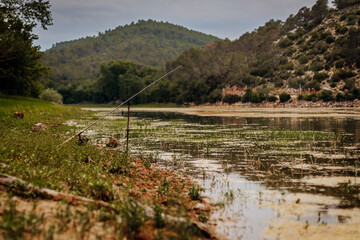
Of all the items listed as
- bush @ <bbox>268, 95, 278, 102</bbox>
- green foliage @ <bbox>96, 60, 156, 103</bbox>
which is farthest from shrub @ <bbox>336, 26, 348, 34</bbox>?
green foliage @ <bbox>96, 60, 156, 103</bbox>

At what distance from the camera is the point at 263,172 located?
38.4 feet

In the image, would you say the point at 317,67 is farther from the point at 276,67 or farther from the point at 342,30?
the point at 342,30

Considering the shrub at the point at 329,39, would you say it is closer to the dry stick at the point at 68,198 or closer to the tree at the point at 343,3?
the tree at the point at 343,3

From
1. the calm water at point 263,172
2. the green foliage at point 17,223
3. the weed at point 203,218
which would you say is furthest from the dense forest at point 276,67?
the green foliage at point 17,223

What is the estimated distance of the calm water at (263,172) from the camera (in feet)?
24.8

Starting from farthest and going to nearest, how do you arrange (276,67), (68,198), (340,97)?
(276,67)
(340,97)
(68,198)

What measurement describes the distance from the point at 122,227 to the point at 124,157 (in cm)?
661

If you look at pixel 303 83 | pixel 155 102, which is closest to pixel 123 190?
pixel 303 83

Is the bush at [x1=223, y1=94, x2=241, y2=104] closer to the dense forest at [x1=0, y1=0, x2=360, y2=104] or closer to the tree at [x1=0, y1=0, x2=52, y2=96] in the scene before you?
the dense forest at [x1=0, y1=0, x2=360, y2=104]

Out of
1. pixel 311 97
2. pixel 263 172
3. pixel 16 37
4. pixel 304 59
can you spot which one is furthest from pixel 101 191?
pixel 304 59

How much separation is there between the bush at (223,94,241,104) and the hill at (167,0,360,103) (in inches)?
103

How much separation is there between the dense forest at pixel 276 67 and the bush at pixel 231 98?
0.95 ft

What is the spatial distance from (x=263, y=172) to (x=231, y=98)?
8200 cm

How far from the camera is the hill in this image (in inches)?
2977
